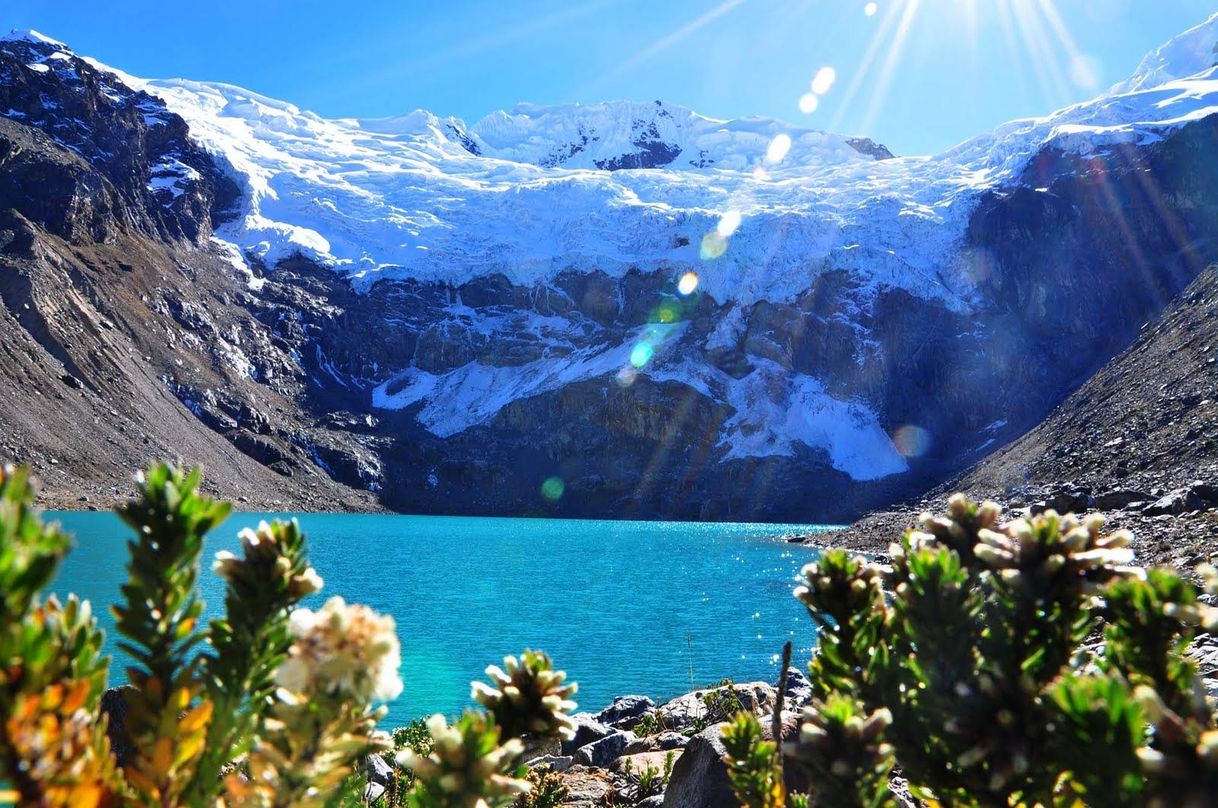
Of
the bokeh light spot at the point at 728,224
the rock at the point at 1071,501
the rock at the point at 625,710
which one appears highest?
the bokeh light spot at the point at 728,224

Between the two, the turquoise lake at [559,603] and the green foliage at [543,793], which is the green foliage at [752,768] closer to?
the green foliage at [543,793]

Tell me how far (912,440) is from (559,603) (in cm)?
12045

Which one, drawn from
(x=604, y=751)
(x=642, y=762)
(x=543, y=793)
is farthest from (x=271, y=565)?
(x=604, y=751)

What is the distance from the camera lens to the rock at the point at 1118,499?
32750 millimetres

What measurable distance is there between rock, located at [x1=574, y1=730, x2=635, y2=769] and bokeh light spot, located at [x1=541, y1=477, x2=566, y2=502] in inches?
5346

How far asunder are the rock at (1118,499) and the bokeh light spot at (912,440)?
362 feet

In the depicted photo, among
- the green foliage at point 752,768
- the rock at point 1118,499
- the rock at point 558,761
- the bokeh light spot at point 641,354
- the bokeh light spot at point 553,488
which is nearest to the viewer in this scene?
the green foliage at point 752,768

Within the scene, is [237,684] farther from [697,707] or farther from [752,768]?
[697,707]

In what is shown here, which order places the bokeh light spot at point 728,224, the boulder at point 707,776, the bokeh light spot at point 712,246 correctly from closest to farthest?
the boulder at point 707,776 → the bokeh light spot at point 712,246 → the bokeh light spot at point 728,224

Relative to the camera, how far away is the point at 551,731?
1.48 meters

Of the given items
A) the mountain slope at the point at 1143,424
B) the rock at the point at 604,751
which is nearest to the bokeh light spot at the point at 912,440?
the mountain slope at the point at 1143,424

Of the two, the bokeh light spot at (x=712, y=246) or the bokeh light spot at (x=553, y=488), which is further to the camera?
the bokeh light spot at (x=712, y=246)

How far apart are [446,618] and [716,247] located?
505 ft

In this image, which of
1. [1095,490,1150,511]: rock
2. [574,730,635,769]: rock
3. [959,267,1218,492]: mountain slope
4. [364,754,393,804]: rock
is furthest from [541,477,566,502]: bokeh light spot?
[364,754,393,804]: rock
